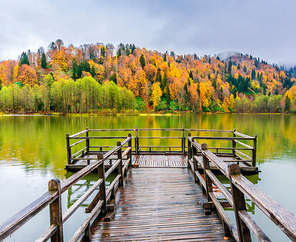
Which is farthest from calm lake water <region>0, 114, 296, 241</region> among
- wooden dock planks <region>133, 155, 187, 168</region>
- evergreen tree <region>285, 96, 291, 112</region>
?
evergreen tree <region>285, 96, 291, 112</region>

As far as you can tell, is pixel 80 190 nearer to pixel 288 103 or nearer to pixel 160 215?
pixel 160 215

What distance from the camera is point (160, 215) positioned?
157 inches

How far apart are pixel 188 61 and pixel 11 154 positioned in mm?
175537

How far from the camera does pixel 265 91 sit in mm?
150500

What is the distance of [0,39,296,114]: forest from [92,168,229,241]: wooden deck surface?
63.2 m

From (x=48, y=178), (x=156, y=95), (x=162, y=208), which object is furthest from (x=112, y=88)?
(x=162, y=208)

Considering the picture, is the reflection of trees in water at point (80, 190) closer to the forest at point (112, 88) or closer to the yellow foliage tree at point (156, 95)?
the forest at point (112, 88)

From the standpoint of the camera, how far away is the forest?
6519 centimetres

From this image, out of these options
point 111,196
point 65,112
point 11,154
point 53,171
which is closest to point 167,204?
point 111,196

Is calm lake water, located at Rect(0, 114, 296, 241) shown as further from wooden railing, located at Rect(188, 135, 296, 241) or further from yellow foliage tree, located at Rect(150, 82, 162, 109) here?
yellow foliage tree, located at Rect(150, 82, 162, 109)

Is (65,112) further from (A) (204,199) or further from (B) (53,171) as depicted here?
(A) (204,199)

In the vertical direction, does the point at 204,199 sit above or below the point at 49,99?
below

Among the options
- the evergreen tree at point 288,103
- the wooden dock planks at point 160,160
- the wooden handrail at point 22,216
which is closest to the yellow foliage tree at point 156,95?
the evergreen tree at point 288,103

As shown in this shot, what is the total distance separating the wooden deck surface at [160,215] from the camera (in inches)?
129
